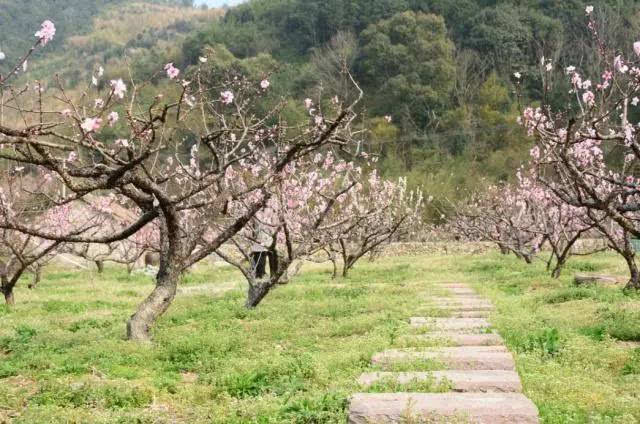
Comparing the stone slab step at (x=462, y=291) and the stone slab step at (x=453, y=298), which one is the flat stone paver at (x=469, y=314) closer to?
the stone slab step at (x=453, y=298)

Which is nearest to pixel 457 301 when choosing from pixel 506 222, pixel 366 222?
pixel 506 222

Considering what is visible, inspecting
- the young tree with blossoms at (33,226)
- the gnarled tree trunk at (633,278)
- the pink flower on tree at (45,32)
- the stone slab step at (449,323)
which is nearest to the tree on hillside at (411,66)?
the young tree with blossoms at (33,226)

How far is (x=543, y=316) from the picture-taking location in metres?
12.4

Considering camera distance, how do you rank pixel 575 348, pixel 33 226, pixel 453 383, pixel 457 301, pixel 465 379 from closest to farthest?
pixel 453 383 < pixel 465 379 < pixel 575 348 < pixel 457 301 < pixel 33 226

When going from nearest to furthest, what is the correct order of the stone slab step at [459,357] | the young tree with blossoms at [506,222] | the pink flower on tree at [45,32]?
the pink flower on tree at [45,32] < the stone slab step at [459,357] < the young tree with blossoms at [506,222]

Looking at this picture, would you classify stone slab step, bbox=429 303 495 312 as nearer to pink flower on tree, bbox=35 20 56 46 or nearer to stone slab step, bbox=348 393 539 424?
stone slab step, bbox=348 393 539 424

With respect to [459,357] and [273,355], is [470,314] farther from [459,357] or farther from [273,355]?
[459,357]

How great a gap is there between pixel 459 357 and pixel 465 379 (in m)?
1.18

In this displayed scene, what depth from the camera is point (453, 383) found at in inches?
262

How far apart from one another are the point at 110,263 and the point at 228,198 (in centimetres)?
2887

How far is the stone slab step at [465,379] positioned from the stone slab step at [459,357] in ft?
1.13

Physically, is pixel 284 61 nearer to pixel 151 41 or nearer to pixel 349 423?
pixel 151 41

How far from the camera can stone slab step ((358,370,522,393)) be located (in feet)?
21.3

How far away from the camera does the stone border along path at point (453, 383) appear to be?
18.0 feet
